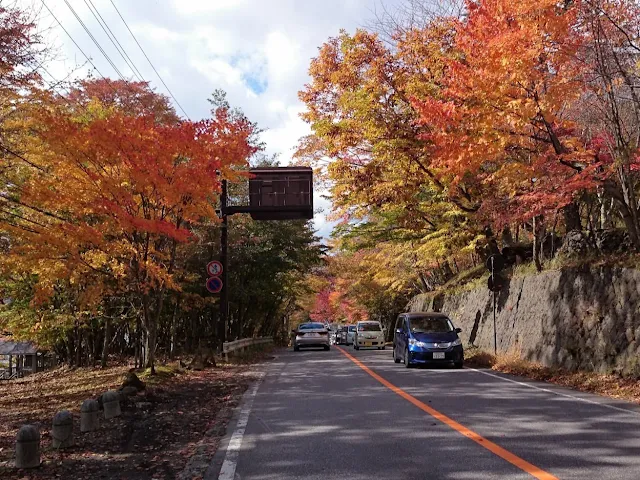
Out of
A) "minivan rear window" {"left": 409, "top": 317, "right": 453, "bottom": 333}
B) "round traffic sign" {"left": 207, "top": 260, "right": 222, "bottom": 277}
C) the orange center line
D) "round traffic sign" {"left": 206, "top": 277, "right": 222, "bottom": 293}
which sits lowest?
the orange center line

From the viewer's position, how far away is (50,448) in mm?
7379

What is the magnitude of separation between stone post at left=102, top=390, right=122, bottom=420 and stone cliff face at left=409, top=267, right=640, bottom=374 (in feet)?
33.1

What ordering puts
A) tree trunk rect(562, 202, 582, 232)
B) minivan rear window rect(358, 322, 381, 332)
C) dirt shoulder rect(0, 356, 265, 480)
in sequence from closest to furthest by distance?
dirt shoulder rect(0, 356, 265, 480)
tree trunk rect(562, 202, 582, 232)
minivan rear window rect(358, 322, 381, 332)

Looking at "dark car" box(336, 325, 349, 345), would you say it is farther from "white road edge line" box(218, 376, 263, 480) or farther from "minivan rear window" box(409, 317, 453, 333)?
"white road edge line" box(218, 376, 263, 480)

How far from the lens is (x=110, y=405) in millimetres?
9344

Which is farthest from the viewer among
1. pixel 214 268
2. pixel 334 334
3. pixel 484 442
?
pixel 334 334

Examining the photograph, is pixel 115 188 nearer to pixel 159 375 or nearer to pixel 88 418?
pixel 159 375

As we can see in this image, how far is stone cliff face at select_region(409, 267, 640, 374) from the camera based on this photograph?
12637 millimetres

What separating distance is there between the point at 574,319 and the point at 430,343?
393cm

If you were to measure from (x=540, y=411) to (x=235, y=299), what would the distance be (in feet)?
77.9

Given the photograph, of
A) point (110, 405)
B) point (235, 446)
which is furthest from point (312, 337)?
point (235, 446)

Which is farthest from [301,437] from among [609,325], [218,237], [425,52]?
[218,237]

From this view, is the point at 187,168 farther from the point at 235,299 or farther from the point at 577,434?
the point at 235,299

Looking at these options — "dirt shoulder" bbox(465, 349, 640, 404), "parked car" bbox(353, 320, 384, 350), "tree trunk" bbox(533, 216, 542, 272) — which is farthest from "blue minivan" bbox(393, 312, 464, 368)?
"parked car" bbox(353, 320, 384, 350)
